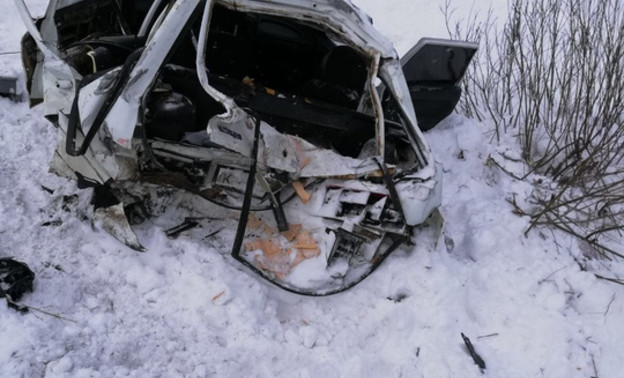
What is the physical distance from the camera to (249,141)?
3.32 m

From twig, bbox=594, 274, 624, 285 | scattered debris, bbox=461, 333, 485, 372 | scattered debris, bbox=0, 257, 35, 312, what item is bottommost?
scattered debris, bbox=461, 333, 485, 372

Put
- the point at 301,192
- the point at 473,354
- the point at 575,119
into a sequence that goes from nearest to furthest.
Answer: the point at 473,354
the point at 301,192
the point at 575,119

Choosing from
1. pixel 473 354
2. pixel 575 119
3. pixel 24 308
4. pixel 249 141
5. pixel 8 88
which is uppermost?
pixel 249 141

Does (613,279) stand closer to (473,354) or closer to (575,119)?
(473,354)

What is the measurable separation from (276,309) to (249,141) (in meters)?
1.04

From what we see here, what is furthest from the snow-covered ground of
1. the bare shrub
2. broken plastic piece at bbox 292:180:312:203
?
broken plastic piece at bbox 292:180:312:203

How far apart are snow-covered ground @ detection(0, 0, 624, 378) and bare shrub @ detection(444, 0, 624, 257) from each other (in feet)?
1.05

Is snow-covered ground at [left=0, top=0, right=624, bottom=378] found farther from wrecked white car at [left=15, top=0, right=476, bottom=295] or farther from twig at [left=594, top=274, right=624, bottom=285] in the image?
wrecked white car at [left=15, top=0, right=476, bottom=295]

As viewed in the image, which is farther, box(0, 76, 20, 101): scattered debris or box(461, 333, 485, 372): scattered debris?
box(0, 76, 20, 101): scattered debris

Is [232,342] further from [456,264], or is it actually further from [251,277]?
[456,264]

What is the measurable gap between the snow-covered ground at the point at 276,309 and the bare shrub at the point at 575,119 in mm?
320

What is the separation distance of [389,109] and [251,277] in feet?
5.69

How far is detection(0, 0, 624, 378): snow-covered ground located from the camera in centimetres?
296

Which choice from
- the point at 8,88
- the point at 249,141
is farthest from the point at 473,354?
the point at 8,88
